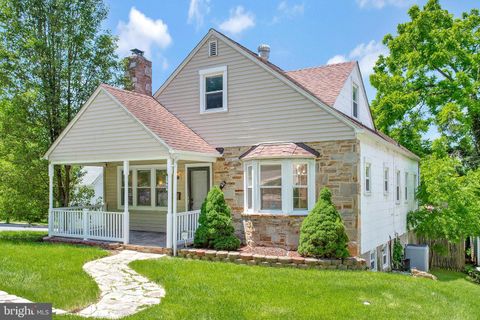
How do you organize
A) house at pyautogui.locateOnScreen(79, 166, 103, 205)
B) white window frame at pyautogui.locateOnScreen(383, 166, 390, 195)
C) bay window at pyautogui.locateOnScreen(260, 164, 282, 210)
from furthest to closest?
house at pyautogui.locateOnScreen(79, 166, 103, 205) < white window frame at pyautogui.locateOnScreen(383, 166, 390, 195) < bay window at pyautogui.locateOnScreen(260, 164, 282, 210)

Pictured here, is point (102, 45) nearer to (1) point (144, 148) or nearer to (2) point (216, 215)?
(1) point (144, 148)

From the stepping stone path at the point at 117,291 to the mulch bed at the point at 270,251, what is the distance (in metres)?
2.89

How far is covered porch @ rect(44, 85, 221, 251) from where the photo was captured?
38.9 feet

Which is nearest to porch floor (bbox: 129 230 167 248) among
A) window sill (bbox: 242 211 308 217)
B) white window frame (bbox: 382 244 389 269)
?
window sill (bbox: 242 211 308 217)

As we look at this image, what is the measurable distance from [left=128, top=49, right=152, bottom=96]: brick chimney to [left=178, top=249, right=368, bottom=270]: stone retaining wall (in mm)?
8215

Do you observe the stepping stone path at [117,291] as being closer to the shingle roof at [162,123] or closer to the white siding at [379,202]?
the shingle roof at [162,123]

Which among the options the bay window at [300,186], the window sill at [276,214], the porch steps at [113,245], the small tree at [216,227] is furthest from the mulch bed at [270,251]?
the porch steps at [113,245]

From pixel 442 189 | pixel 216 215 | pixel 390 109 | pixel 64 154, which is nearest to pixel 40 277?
pixel 216 215

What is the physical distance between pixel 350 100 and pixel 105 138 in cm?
867

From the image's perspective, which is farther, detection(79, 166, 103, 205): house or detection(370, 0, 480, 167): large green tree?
detection(79, 166, 103, 205): house

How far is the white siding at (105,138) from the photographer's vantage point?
39.4ft

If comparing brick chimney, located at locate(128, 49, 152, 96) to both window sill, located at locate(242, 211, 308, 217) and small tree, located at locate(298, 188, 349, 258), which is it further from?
small tree, located at locate(298, 188, 349, 258)

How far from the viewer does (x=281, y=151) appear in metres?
11.7

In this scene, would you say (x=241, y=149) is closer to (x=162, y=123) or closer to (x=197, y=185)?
(x=197, y=185)
